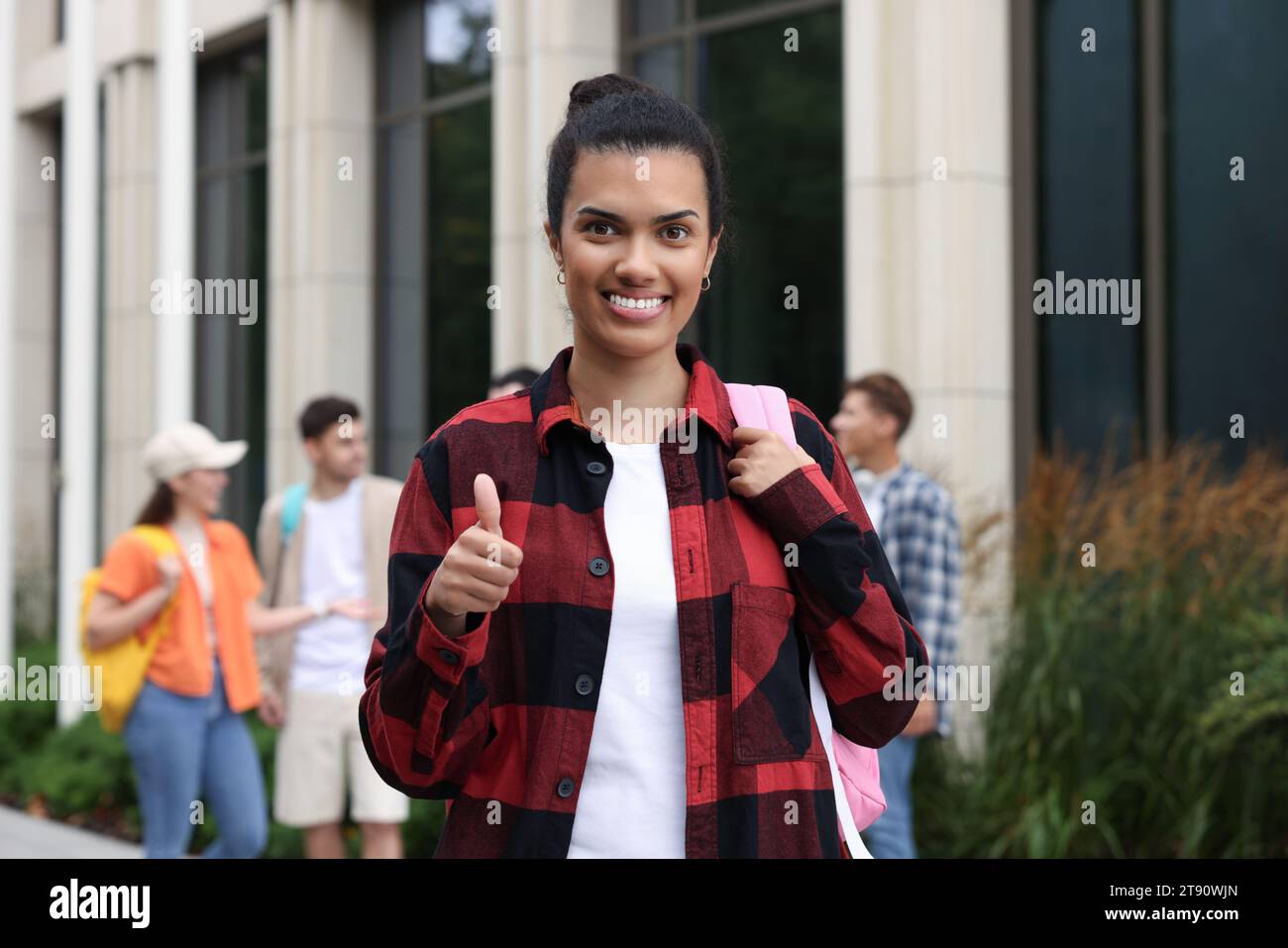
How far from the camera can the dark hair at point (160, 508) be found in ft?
23.3

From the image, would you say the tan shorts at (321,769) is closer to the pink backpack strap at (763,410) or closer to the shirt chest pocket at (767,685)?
the pink backpack strap at (763,410)

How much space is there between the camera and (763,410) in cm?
266

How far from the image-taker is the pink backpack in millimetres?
2562

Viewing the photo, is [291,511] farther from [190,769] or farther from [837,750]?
[837,750]

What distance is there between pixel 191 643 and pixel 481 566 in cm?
487

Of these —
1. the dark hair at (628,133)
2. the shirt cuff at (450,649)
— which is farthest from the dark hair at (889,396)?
the shirt cuff at (450,649)

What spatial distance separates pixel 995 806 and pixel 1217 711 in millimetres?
993

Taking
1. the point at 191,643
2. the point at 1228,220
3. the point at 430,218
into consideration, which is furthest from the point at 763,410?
the point at 430,218

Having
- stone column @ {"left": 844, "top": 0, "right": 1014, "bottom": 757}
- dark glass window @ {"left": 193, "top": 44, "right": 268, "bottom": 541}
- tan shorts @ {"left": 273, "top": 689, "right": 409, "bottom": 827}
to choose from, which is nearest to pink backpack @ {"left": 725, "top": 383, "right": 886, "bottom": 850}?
tan shorts @ {"left": 273, "top": 689, "right": 409, "bottom": 827}

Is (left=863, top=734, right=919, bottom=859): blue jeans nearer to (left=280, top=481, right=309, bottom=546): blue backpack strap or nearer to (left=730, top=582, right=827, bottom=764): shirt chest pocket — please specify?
(left=280, top=481, right=309, bottom=546): blue backpack strap

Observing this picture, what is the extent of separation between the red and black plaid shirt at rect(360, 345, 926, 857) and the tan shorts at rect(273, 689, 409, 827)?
15.5 feet

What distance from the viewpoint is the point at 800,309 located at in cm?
1056

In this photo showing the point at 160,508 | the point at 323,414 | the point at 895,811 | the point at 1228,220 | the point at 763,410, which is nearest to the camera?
the point at 763,410
